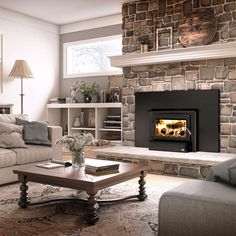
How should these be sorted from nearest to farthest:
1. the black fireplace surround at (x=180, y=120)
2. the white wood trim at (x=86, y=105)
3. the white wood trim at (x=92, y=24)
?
the black fireplace surround at (x=180, y=120)
the white wood trim at (x=86, y=105)
the white wood trim at (x=92, y=24)

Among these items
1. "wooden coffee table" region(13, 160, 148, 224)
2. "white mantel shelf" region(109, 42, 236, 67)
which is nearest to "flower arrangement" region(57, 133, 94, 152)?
"wooden coffee table" region(13, 160, 148, 224)

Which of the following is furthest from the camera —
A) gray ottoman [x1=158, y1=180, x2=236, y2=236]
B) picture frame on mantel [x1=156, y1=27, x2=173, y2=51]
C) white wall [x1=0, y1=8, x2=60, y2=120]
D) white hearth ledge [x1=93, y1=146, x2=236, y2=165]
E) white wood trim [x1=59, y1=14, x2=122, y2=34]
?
white wood trim [x1=59, y1=14, x2=122, y2=34]

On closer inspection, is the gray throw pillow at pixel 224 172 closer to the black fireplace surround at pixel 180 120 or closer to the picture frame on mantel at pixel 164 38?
the black fireplace surround at pixel 180 120

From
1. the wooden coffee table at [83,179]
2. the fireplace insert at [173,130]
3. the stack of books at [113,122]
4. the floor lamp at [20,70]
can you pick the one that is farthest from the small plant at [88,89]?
the wooden coffee table at [83,179]

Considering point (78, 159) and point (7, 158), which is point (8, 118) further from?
point (78, 159)

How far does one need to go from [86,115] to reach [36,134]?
2.33m

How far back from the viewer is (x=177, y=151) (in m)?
4.93

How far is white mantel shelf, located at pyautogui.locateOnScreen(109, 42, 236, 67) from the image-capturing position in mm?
4480

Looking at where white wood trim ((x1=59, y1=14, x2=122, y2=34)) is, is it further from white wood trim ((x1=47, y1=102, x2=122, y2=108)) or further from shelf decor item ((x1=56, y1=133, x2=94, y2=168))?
shelf decor item ((x1=56, y1=133, x2=94, y2=168))

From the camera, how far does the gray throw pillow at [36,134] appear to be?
4.60m

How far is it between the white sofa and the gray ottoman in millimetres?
2542

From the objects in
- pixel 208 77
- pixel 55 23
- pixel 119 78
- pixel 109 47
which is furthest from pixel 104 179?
pixel 55 23

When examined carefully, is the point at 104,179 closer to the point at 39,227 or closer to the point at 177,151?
the point at 39,227

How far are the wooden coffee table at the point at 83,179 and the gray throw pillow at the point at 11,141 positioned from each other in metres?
1.11
